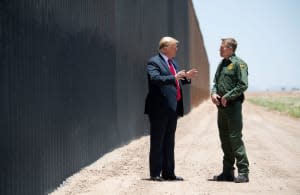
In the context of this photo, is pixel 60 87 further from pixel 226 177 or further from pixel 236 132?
pixel 226 177

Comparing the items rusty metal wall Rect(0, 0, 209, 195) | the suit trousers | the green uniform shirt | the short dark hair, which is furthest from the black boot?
rusty metal wall Rect(0, 0, 209, 195)

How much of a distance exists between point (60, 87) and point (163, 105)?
4.43ft

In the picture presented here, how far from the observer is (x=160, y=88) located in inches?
284

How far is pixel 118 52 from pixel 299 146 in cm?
458

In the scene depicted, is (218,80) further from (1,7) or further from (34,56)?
(1,7)

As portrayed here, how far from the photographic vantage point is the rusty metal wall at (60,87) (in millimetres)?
5000

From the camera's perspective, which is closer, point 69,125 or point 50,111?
point 50,111

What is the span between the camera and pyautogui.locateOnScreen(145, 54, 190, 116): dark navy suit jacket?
7125 mm

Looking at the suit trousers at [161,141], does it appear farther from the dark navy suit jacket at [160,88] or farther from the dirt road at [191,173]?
the dirt road at [191,173]

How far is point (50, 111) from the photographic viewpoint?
20.2ft

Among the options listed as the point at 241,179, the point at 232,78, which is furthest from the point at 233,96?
the point at 241,179

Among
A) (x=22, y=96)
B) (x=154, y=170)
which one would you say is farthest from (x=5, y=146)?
(x=154, y=170)

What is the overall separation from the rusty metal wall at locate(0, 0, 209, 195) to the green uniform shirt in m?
1.79

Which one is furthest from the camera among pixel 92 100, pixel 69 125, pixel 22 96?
pixel 92 100
